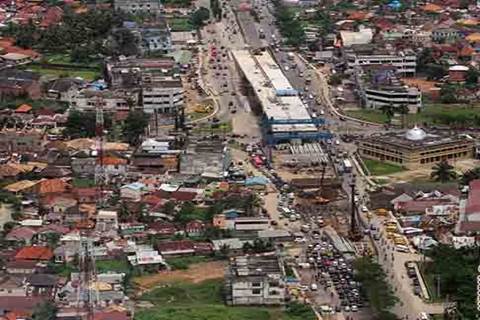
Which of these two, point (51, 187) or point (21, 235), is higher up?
point (21, 235)

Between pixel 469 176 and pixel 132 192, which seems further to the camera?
pixel 469 176

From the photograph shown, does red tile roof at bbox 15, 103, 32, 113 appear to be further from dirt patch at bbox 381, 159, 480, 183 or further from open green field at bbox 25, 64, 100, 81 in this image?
dirt patch at bbox 381, 159, 480, 183

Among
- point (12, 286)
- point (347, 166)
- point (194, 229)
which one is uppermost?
point (12, 286)

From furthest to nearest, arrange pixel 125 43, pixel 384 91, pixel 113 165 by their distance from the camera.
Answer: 1. pixel 125 43
2. pixel 384 91
3. pixel 113 165

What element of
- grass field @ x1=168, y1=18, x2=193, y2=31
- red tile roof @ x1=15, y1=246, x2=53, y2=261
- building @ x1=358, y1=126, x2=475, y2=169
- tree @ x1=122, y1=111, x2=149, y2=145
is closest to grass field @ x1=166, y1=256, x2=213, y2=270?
red tile roof @ x1=15, y1=246, x2=53, y2=261

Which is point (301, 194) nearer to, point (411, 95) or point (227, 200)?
point (227, 200)

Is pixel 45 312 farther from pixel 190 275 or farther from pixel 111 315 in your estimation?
pixel 190 275

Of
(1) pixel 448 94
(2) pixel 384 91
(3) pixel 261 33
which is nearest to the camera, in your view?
(2) pixel 384 91

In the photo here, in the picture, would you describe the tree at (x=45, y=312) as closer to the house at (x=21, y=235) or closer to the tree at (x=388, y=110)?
the house at (x=21, y=235)

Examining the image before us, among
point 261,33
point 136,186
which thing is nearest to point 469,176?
point 136,186
